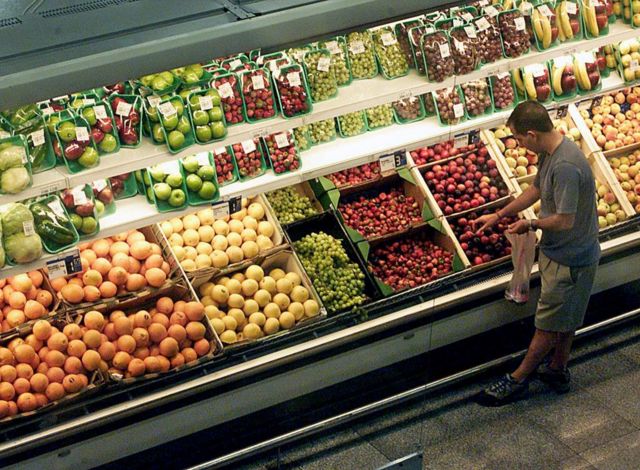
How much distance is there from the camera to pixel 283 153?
508 centimetres

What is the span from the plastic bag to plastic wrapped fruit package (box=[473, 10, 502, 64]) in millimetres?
1011

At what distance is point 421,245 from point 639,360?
1.52 meters

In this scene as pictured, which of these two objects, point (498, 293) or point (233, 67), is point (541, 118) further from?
point (233, 67)

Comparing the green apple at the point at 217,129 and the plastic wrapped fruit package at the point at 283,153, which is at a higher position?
the green apple at the point at 217,129

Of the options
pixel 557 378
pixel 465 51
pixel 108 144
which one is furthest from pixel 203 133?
pixel 557 378

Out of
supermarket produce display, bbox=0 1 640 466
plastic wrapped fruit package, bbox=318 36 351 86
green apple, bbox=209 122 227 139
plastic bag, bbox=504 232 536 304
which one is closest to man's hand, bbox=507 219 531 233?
plastic bag, bbox=504 232 536 304

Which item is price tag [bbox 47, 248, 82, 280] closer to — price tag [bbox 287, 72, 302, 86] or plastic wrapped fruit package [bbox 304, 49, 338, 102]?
price tag [bbox 287, 72, 302, 86]

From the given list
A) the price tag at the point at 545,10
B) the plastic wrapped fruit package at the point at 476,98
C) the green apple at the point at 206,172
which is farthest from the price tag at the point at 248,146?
the price tag at the point at 545,10

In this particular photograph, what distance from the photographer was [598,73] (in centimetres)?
572

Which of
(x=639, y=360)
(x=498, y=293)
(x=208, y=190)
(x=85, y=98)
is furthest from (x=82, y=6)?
(x=639, y=360)

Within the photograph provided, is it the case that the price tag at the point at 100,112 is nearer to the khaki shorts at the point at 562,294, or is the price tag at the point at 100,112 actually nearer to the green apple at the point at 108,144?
the green apple at the point at 108,144

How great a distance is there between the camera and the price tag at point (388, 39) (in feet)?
17.3

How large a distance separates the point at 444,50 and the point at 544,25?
2.21 feet

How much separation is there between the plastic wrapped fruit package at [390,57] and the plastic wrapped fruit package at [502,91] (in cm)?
61
